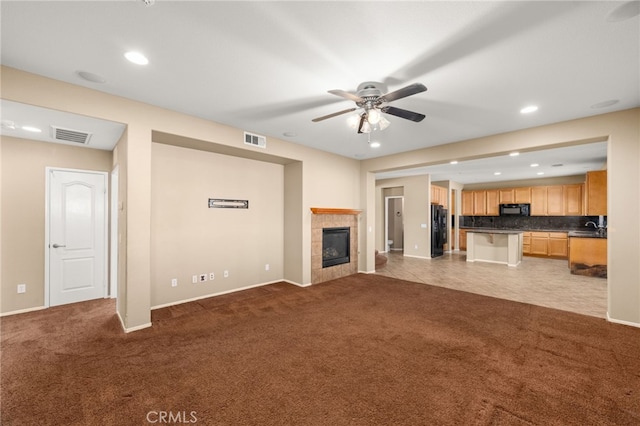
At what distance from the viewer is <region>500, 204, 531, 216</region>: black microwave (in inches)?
352

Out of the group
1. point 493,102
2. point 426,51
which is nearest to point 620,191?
point 493,102

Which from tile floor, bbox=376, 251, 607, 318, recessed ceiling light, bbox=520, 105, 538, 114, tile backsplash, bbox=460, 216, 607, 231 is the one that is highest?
recessed ceiling light, bbox=520, 105, 538, 114

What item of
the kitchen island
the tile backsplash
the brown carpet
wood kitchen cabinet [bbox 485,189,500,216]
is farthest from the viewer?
wood kitchen cabinet [bbox 485,189,500,216]

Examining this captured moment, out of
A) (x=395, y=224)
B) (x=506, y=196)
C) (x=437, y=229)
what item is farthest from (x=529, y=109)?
(x=395, y=224)

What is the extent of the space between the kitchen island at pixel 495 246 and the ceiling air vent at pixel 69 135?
A: 8851 mm

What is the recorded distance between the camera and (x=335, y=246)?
19.4ft

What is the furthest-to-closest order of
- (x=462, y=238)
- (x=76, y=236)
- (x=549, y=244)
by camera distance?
1. (x=462, y=238)
2. (x=549, y=244)
3. (x=76, y=236)

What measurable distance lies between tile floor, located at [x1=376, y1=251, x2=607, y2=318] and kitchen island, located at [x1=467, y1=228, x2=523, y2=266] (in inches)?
11.4

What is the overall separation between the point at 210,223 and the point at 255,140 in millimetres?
1622

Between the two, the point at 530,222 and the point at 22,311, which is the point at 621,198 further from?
the point at 22,311

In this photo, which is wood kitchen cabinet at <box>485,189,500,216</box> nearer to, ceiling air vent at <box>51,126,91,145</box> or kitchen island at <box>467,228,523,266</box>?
kitchen island at <box>467,228,523,266</box>

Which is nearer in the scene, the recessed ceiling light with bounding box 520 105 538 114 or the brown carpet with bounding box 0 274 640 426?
the brown carpet with bounding box 0 274 640 426

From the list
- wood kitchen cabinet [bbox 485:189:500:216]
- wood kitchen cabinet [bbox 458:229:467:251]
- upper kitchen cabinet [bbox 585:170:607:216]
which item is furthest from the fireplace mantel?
wood kitchen cabinet [bbox 485:189:500:216]

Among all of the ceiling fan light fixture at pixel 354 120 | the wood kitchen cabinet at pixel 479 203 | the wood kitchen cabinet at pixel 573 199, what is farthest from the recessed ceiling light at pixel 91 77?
the wood kitchen cabinet at pixel 573 199
